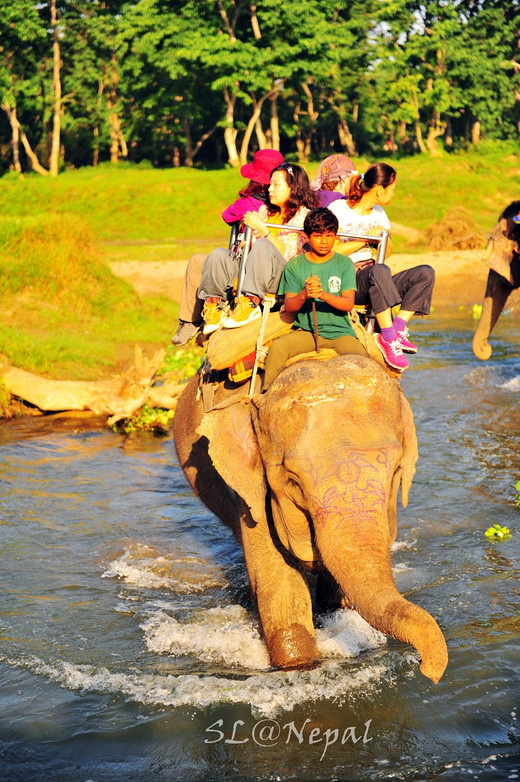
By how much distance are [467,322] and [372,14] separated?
35.6m

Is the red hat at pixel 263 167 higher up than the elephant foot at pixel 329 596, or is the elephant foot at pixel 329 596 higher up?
the red hat at pixel 263 167

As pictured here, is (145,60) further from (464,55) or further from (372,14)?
(464,55)

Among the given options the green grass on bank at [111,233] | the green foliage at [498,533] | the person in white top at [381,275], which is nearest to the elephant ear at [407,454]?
the person in white top at [381,275]

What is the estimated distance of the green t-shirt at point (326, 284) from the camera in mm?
5379

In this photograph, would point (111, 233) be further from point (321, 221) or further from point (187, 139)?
point (321, 221)

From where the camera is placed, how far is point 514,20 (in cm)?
5272

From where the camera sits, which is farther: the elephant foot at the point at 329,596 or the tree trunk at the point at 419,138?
the tree trunk at the point at 419,138

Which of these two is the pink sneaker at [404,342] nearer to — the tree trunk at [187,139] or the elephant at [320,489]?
the elephant at [320,489]

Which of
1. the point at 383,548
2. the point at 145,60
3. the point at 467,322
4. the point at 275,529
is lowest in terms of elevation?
the point at 467,322

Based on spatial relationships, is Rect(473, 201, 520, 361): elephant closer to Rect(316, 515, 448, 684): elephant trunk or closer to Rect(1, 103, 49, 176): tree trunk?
Rect(316, 515, 448, 684): elephant trunk

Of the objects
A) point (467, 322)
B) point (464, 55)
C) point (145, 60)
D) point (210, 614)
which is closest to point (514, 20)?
point (464, 55)

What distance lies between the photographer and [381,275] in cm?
582

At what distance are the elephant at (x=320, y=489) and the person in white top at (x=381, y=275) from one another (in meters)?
0.71

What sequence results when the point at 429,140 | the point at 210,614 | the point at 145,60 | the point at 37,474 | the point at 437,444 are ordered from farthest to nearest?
the point at 429,140 < the point at 145,60 < the point at 437,444 < the point at 37,474 < the point at 210,614
